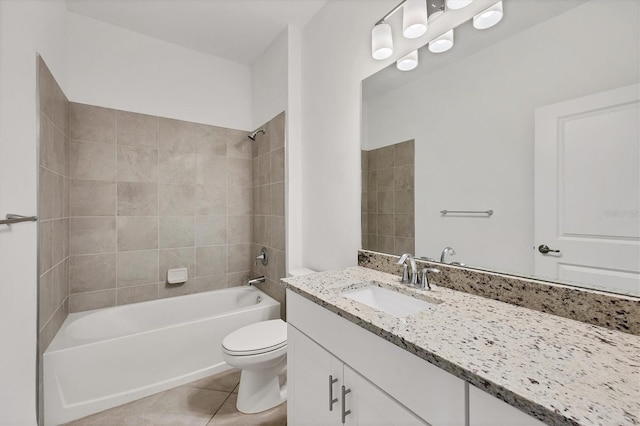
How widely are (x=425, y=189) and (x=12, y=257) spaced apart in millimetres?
1839

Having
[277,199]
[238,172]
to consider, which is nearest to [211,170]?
[238,172]

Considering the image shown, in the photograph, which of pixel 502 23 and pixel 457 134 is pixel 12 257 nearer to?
pixel 457 134

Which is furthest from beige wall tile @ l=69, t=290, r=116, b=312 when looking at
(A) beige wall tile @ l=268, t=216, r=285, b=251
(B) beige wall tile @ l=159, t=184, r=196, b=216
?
(A) beige wall tile @ l=268, t=216, r=285, b=251

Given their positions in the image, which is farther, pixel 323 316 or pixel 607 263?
pixel 323 316

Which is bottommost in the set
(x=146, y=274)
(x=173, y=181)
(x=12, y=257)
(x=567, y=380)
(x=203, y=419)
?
(x=203, y=419)

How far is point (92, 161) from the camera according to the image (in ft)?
6.98

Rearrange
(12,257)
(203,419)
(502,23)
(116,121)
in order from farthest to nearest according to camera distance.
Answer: (116,121) < (203,419) < (12,257) < (502,23)

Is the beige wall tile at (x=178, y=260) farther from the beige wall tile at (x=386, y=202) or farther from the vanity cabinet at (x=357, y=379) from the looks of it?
the beige wall tile at (x=386, y=202)

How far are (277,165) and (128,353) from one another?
1682mm

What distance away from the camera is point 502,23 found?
3.34ft

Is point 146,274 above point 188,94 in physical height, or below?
below

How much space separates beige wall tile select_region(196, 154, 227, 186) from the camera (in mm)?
2539

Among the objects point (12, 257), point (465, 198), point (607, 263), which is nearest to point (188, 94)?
point (12, 257)

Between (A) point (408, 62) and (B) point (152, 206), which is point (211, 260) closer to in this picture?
(B) point (152, 206)
